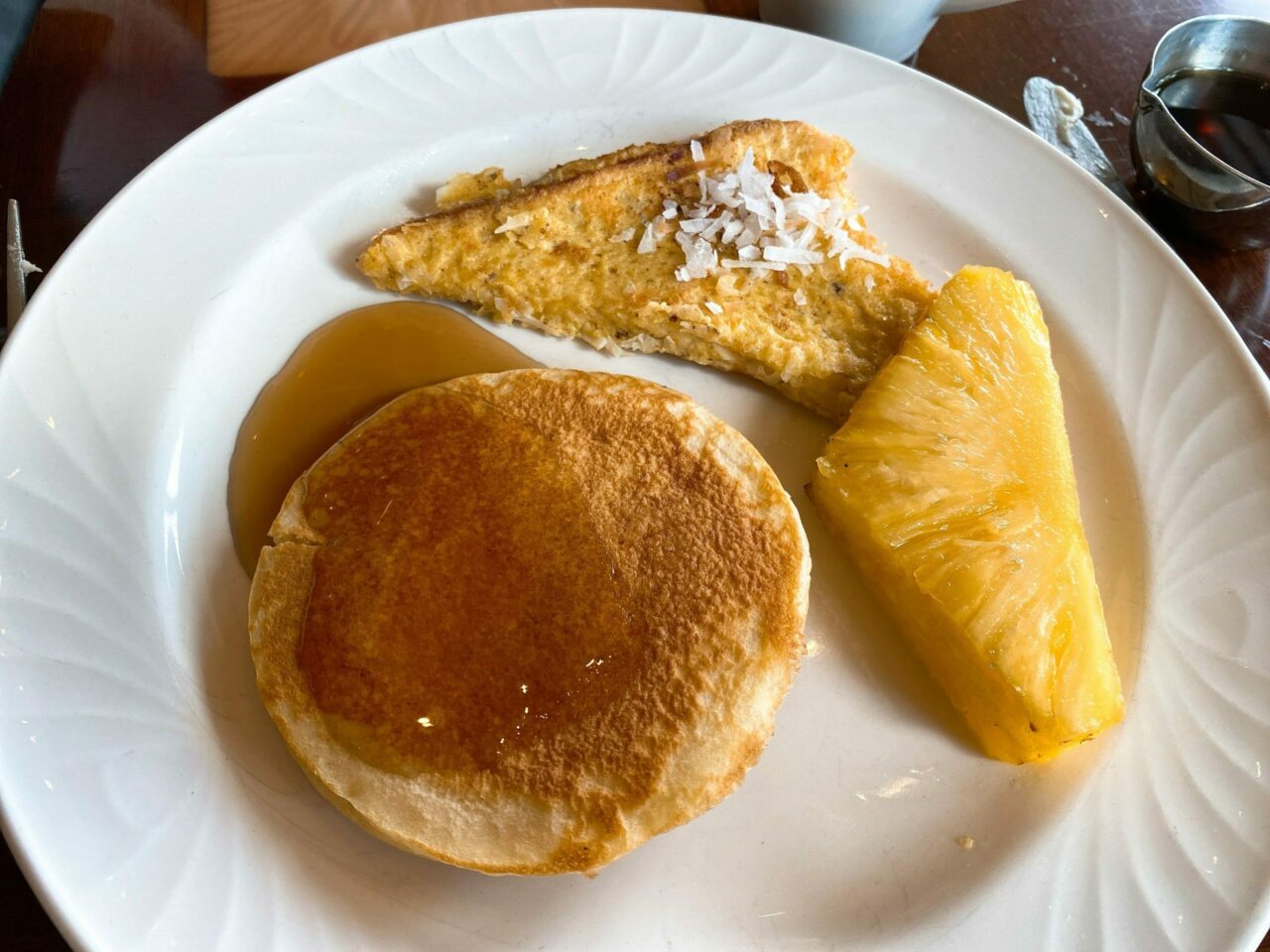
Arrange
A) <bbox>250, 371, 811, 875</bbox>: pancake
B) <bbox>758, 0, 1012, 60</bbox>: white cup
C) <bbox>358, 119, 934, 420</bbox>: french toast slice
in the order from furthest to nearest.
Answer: <bbox>758, 0, 1012, 60</bbox>: white cup, <bbox>358, 119, 934, 420</bbox>: french toast slice, <bbox>250, 371, 811, 875</bbox>: pancake

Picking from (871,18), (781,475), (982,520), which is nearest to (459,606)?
(781,475)

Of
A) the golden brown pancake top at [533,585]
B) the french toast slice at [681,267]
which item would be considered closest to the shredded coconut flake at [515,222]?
the french toast slice at [681,267]

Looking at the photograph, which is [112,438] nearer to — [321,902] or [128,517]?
[128,517]

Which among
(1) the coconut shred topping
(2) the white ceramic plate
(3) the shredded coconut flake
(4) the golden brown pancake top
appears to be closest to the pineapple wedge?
(2) the white ceramic plate

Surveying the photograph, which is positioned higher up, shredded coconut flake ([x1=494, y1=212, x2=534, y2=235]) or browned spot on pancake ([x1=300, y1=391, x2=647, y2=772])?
shredded coconut flake ([x1=494, y1=212, x2=534, y2=235])

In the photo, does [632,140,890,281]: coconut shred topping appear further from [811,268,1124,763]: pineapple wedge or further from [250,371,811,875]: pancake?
[250,371,811,875]: pancake

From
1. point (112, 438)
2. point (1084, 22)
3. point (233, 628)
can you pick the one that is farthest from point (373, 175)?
point (1084, 22)

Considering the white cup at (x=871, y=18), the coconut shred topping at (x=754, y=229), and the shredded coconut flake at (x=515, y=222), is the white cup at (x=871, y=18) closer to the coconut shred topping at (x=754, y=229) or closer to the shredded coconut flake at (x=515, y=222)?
the coconut shred topping at (x=754, y=229)
